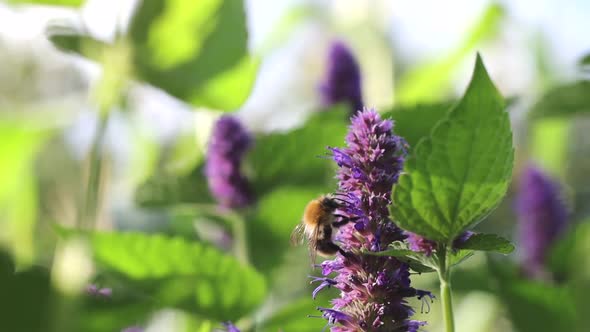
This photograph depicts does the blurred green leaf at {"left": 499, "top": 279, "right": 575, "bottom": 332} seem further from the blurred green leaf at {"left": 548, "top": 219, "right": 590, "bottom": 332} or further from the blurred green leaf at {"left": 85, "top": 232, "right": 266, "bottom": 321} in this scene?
the blurred green leaf at {"left": 85, "top": 232, "right": 266, "bottom": 321}

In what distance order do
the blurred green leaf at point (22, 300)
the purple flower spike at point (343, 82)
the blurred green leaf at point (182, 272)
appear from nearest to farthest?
the blurred green leaf at point (22, 300) < the blurred green leaf at point (182, 272) < the purple flower spike at point (343, 82)

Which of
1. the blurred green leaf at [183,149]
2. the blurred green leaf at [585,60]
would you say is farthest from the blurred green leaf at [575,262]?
the blurred green leaf at [183,149]

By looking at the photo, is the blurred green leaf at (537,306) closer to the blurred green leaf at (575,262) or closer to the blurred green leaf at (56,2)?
the blurred green leaf at (575,262)

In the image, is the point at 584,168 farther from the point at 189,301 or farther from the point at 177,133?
the point at 189,301

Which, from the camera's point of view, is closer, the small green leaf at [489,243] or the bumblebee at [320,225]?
the small green leaf at [489,243]

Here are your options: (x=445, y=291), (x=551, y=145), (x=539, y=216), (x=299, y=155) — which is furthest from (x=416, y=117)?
(x=551, y=145)

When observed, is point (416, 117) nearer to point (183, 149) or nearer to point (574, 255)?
point (574, 255)
